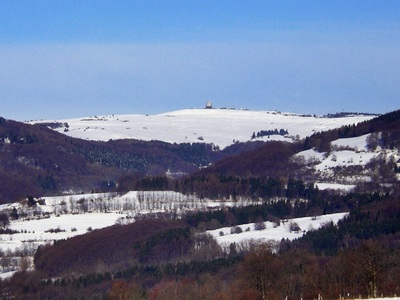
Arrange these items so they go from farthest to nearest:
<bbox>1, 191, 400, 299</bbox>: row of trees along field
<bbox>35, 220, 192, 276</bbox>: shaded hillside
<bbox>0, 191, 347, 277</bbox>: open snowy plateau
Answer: <bbox>0, 191, 347, 277</bbox>: open snowy plateau < <bbox>35, 220, 192, 276</bbox>: shaded hillside < <bbox>1, 191, 400, 299</bbox>: row of trees along field

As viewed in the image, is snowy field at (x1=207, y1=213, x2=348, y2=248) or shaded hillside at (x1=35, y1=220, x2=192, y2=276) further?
snowy field at (x1=207, y1=213, x2=348, y2=248)

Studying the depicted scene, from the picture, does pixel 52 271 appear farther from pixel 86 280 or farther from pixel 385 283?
pixel 385 283

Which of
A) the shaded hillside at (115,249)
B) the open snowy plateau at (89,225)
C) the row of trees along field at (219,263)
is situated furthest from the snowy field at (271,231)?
the shaded hillside at (115,249)

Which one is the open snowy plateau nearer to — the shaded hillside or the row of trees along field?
the row of trees along field

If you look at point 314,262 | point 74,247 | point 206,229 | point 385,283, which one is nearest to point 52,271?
point 74,247

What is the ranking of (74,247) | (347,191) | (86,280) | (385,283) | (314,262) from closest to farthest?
(385,283)
(314,262)
(86,280)
(74,247)
(347,191)

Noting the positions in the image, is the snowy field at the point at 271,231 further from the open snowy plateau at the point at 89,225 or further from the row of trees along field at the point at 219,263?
the row of trees along field at the point at 219,263

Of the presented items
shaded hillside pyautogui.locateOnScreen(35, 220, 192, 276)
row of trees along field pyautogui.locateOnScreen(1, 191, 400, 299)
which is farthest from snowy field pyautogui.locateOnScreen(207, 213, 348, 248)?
shaded hillside pyautogui.locateOnScreen(35, 220, 192, 276)

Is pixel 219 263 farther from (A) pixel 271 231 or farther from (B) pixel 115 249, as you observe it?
(A) pixel 271 231

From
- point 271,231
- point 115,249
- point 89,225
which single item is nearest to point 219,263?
point 115,249

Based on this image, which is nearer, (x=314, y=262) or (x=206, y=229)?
(x=314, y=262)

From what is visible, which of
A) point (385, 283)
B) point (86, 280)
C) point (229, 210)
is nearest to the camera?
point (385, 283)
